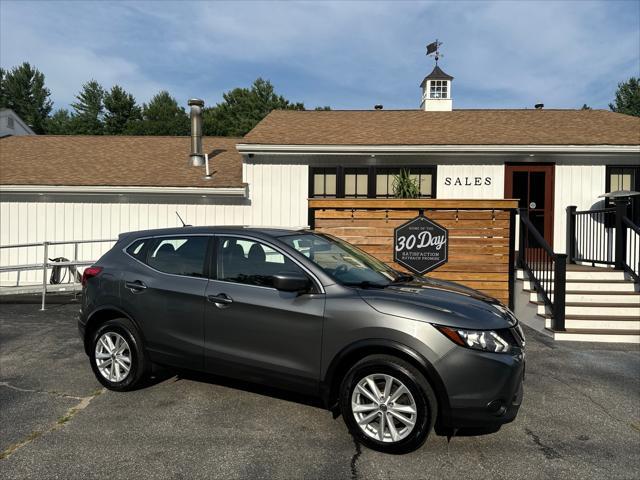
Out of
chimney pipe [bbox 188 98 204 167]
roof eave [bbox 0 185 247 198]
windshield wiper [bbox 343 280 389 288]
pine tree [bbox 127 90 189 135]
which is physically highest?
pine tree [bbox 127 90 189 135]

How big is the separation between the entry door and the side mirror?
8.62 meters

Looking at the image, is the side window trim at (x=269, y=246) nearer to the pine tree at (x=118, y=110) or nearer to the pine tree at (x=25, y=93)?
the pine tree at (x=118, y=110)

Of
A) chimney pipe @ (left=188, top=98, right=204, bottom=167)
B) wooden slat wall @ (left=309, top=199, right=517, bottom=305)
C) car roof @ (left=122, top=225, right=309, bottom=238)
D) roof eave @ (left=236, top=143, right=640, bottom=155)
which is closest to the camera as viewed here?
car roof @ (left=122, top=225, right=309, bottom=238)

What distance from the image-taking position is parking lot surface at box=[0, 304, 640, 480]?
3.13 metres

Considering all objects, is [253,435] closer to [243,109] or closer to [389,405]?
[389,405]

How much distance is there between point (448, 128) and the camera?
12062 millimetres

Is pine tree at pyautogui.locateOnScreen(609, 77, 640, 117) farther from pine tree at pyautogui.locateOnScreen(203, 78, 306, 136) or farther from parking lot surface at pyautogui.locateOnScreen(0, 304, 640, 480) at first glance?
parking lot surface at pyautogui.locateOnScreen(0, 304, 640, 480)

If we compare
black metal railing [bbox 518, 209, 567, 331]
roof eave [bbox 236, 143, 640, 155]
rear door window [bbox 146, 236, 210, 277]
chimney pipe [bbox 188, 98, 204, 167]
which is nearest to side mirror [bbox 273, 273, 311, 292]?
rear door window [bbox 146, 236, 210, 277]

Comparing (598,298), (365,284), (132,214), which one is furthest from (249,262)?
(132,214)

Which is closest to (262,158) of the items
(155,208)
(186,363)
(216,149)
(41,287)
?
(155,208)

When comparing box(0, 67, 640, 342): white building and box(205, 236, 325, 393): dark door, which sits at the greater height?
box(0, 67, 640, 342): white building

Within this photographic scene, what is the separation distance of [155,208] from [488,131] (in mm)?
8779

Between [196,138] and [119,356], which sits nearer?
[119,356]

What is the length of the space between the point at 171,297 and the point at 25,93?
7374 centimetres
